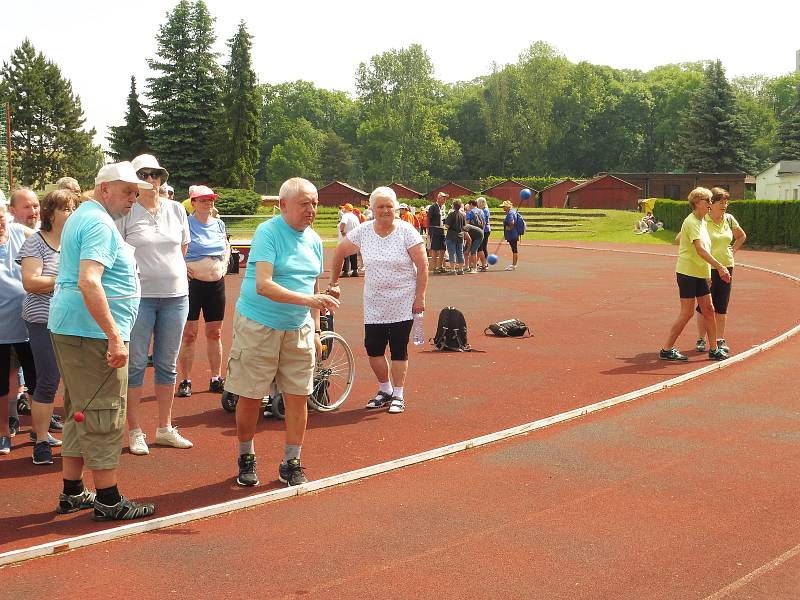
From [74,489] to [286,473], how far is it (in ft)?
4.25

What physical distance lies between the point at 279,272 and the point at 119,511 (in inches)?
68.0

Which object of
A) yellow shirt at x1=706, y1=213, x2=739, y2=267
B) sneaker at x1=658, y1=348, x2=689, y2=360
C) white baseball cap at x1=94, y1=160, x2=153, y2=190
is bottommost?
sneaker at x1=658, y1=348, x2=689, y2=360

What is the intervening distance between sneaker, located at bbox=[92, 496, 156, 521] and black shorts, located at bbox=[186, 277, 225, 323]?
3.62 m

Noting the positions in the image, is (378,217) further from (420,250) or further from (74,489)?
(74,489)

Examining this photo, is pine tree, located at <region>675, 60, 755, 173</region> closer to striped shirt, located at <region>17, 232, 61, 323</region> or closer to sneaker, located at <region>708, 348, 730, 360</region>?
sneaker, located at <region>708, 348, 730, 360</region>

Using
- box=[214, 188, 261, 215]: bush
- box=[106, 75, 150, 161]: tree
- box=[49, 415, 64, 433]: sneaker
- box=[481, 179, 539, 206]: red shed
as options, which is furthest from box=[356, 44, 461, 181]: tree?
box=[49, 415, 64, 433]: sneaker

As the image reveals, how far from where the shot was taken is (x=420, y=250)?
28.4 ft

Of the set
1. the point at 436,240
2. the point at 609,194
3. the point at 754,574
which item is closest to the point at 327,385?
the point at 754,574

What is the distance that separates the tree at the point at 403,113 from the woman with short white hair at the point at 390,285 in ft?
323

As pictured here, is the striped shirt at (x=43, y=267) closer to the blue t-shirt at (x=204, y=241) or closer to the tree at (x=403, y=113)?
the blue t-shirt at (x=204, y=241)

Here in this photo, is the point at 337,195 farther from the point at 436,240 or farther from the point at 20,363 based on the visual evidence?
the point at 20,363

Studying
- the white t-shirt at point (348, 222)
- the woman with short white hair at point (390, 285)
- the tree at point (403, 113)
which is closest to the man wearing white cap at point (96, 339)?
the woman with short white hair at point (390, 285)

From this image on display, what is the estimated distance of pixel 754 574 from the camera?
4.68 meters

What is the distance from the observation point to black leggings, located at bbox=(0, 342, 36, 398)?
7113 mm
